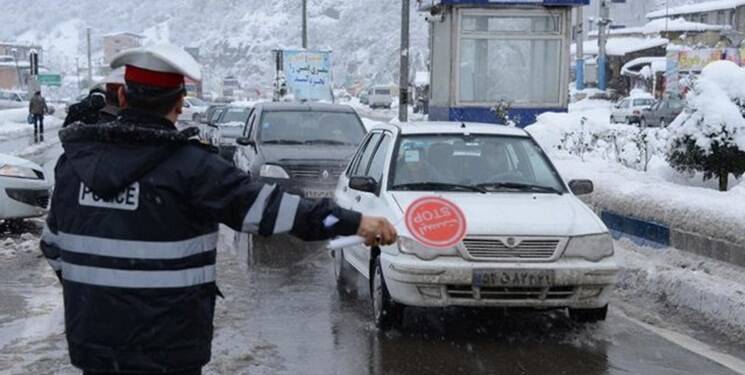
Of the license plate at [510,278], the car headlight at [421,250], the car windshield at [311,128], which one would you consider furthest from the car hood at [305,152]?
the license plate at [510,278]

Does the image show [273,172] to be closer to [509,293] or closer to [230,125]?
[509,293]

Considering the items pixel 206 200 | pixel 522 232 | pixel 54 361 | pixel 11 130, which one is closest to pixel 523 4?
pixel 522 232

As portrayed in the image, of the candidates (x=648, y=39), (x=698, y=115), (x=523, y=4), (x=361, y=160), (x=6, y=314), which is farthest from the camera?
(x=648, y=39)

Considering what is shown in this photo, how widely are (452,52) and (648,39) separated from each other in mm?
53104

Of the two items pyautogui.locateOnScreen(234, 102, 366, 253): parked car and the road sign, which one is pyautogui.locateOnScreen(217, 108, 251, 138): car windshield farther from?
the road sign

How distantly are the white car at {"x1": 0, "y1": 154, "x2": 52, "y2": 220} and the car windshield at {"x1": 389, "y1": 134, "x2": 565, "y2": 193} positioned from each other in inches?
215

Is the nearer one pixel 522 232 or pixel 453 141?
pixel 522 232

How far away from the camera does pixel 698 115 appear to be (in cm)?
1063

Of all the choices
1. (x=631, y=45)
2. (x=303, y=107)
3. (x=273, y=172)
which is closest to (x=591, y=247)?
(x=273, y=172)

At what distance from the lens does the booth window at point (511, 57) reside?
20656 mm

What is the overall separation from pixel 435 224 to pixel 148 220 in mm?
1351

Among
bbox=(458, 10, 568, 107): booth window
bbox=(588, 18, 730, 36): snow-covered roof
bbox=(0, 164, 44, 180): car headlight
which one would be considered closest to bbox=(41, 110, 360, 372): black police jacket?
bbox=(0, 164, 44, 180): car headlight

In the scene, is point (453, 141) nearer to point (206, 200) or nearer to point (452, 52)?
point (206, 200)

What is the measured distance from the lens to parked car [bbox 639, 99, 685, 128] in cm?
4159
